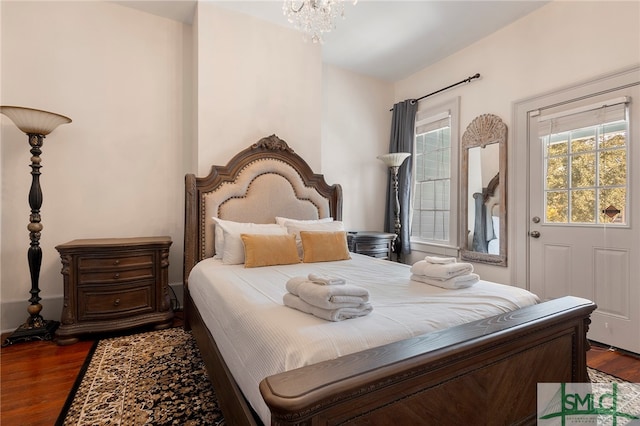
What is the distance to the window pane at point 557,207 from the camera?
2910mm

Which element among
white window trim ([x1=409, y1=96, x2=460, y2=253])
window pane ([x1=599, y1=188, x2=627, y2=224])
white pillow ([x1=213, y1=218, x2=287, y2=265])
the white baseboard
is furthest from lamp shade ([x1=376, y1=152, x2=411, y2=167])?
the white baseboard

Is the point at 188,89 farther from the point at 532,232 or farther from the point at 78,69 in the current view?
the point at 532,232

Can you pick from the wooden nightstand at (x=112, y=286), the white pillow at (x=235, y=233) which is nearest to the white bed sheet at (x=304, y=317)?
the white pillow at (x=235, y=233)

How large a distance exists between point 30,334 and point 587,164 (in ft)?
16.2

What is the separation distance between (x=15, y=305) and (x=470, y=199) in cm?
467

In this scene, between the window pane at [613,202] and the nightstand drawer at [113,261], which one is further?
the nightstand drawer at [113,261]

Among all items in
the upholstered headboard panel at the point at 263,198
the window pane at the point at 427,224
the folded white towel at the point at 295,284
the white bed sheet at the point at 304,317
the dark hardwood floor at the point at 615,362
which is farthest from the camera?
the window pane at the point at 427,224

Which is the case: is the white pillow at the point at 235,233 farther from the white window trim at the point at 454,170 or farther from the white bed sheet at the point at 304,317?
the white window trim at the point at 454,170

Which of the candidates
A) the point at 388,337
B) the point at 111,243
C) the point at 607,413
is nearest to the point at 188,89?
the point at 111,243

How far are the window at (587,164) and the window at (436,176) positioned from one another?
1013 millimetres

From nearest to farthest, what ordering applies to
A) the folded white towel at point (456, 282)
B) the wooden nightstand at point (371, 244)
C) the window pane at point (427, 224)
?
the folded white towel at point (456, 282)
the wooden nightstand at point (371, 244)
the window pane at point (427, 224)

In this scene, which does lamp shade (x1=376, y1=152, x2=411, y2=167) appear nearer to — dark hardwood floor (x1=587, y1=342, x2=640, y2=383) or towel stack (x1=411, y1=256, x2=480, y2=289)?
towel stack (x1=411, y1=256, x2=480, y2=289)

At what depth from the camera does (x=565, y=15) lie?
288cm

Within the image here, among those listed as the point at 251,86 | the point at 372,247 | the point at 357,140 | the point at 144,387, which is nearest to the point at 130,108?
the point at 251,86
